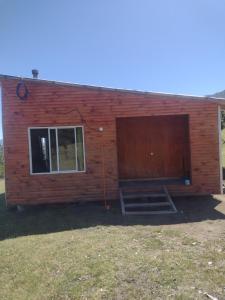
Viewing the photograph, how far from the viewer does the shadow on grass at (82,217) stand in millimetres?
9227

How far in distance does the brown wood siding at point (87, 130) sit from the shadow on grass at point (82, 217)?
1.73 ft

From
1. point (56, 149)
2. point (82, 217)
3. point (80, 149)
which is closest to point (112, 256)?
point (82, 217)

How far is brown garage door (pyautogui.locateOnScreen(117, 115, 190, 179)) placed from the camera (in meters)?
13.6

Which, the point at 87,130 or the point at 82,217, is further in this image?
the point at 87,130

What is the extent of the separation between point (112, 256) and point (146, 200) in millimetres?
5270

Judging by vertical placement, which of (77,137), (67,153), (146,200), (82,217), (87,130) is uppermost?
(87,130)

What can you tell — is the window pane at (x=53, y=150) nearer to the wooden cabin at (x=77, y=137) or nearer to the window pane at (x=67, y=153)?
the wooden cabin at (x=77, y=137)

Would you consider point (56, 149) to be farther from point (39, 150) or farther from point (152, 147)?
point (152, 147)

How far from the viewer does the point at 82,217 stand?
10117mm

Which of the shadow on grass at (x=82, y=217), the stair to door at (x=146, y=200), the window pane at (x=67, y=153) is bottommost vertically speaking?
the shadow on grass at (x=82, y=217)

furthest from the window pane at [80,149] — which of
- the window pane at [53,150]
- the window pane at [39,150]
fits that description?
the window pane at [39,150]

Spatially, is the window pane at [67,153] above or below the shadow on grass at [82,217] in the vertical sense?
above

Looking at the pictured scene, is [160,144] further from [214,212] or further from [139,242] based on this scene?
[139,242]

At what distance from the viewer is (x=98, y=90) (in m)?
11.9
